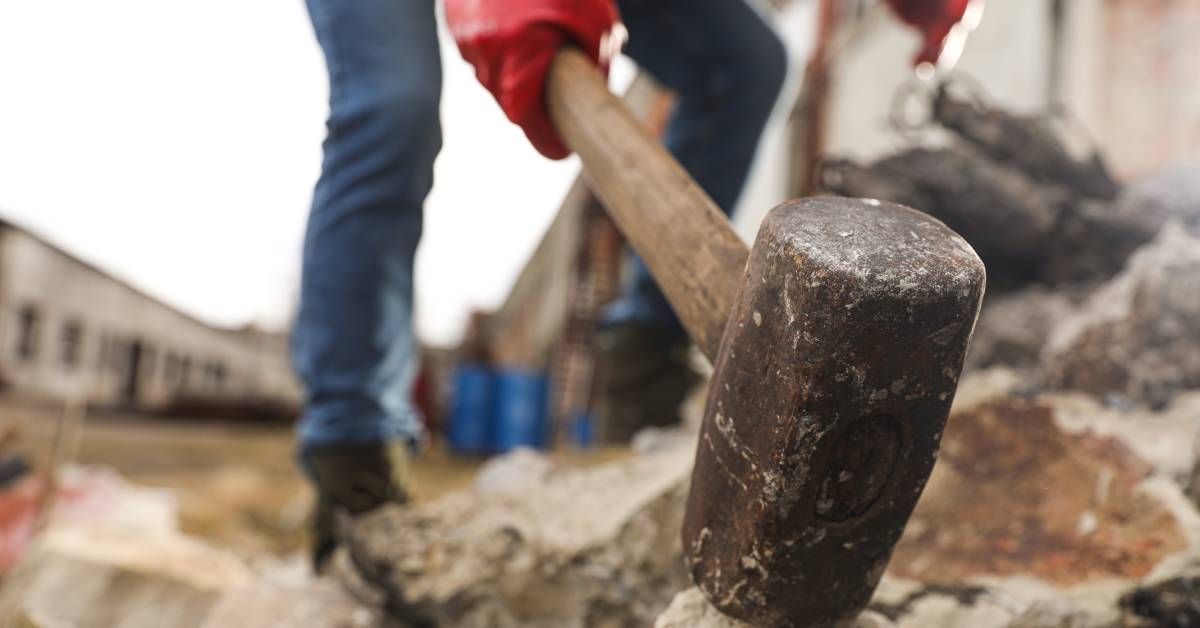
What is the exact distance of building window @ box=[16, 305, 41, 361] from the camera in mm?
13023

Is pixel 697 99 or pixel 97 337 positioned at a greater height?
pixel 697 99

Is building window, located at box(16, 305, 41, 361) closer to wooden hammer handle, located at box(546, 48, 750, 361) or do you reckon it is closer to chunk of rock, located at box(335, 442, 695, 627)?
chunk of rock, located at box(335, 442, 695, 627)

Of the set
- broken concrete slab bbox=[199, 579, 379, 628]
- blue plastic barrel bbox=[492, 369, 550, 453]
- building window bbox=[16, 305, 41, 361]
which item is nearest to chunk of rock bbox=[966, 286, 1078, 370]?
broken concrete slab bbox=[199, 579, 379, 628]

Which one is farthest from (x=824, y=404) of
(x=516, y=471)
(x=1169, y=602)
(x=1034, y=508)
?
(x=516, y=471)

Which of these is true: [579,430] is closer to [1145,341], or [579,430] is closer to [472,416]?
[472,416]

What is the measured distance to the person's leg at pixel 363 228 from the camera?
1.16 m

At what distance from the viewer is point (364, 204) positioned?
1169 millimetres

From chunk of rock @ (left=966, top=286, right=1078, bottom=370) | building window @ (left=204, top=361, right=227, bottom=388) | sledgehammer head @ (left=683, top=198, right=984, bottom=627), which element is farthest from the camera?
building window @ (left=204, top=361, right=227, bottom=388)

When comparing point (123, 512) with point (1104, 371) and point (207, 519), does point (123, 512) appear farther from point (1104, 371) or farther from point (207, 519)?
point (1104, 371)

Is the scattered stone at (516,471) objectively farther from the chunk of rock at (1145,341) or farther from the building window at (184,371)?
the building window at (184,371)

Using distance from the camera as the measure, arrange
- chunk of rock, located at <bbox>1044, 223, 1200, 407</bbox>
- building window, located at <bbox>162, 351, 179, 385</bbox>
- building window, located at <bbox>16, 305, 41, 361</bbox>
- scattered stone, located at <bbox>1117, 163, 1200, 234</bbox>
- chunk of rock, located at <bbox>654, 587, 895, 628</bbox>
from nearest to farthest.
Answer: chunk of rock, located at <bbox>654, 587, 895, 628</bbox> < chunk of rock, located at <bbox>1044, 223, 1200, 407</bbox> < scattered stone, located at <bbox>1117, 163, 1200, 234</bbox> < building window, located at <bbox>16, 305, 41, 361</bbox> < building window, located at <bbox>162, 351, 179, 385</bbox>

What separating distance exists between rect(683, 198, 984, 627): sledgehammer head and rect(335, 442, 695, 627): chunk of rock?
388mm

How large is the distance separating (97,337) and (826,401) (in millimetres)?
18395

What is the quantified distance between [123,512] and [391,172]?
6.03 feet
